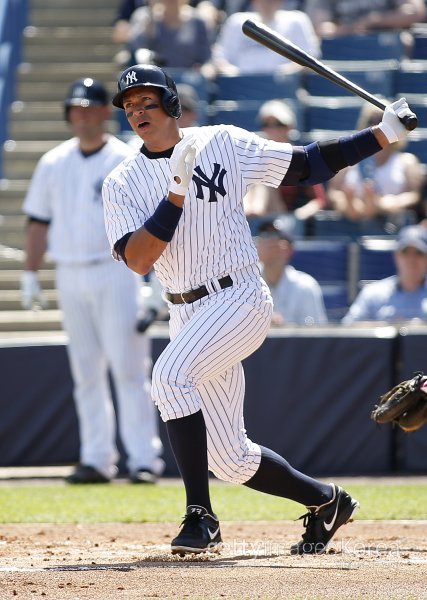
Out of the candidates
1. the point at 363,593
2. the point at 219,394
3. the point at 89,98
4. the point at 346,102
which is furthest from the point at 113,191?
the point at 346,102

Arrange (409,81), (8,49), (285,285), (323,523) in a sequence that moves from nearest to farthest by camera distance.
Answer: (323,523) → (285,285) → (409,81) → (8,49)

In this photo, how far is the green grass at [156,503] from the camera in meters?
5.91

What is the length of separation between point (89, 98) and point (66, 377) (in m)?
1.90

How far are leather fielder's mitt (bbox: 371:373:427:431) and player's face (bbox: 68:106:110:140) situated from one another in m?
3.32

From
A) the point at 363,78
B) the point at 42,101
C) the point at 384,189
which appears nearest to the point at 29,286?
the point at 384,189

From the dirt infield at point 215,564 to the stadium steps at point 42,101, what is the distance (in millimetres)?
4354

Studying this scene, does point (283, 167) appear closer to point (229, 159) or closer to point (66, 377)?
point (229, 159)

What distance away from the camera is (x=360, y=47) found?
10656mm

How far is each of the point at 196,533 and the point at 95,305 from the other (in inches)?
127

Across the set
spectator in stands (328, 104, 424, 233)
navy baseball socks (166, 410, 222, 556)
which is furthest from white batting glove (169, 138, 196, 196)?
spectator in stands (328, 104, 424, 233)

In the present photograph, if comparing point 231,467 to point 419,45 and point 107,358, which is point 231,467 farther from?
point 419,45

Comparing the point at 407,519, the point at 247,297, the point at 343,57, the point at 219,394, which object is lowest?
the point at 407,519

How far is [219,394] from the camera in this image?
4473mm

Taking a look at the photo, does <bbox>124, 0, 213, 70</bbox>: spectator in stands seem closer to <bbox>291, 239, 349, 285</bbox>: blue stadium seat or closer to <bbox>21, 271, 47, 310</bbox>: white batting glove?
<bbox>291, 239, 349, 285</bbox>: blue stadium seat
